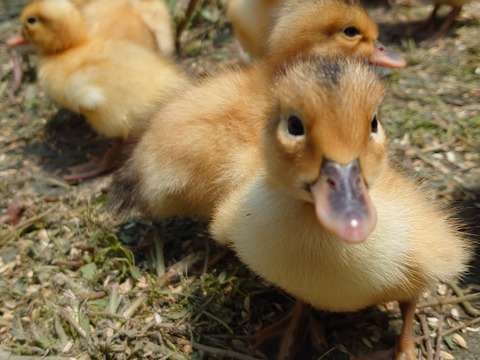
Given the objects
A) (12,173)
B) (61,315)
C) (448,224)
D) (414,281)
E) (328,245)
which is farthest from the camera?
(12,173)

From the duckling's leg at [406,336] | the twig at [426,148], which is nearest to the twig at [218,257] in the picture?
the duckling's leg at [406,336]

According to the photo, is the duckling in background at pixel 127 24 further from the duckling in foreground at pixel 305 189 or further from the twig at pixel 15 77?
the duckling in foreground at pixel 305 189

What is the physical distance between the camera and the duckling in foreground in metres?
1.21

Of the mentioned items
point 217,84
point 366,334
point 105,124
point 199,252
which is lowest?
point 366,334

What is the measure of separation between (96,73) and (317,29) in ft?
4.28

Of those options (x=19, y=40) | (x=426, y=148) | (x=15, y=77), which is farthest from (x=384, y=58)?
(x=15, y=77)

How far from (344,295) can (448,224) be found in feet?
1.69

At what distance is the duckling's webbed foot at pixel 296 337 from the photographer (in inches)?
73.5

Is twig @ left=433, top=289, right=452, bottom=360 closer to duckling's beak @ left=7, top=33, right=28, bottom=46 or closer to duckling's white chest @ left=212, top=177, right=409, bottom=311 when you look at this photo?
duckling's white chest @ left=212, top=177, right=409, bottom=311

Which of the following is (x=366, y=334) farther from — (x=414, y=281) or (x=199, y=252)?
(x=199, y=252)

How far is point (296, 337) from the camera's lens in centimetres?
188

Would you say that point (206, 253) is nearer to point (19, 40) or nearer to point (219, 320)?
point (219, 320)

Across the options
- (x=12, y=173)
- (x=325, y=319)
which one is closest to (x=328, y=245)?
(x=325, y=319)

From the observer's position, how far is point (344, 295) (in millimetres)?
1502
